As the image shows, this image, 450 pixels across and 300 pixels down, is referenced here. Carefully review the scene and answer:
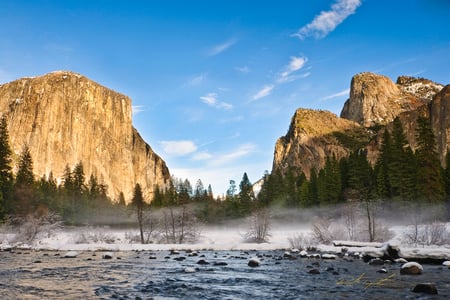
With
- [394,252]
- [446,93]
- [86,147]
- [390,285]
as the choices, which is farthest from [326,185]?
[86,147]

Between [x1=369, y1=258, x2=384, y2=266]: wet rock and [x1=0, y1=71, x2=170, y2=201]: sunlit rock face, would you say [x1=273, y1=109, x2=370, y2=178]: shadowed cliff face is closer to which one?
[x1=0, y1=71, x2=170, y2=201]: sunlit rock face

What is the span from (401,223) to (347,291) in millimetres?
39404

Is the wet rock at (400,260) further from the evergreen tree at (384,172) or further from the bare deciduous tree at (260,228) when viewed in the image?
the evergreen tree at (384,172)

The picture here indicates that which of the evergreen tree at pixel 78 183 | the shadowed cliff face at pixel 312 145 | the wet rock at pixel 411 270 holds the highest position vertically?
the shadowed cliff face at pixel 312 145

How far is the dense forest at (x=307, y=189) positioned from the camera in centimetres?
4906

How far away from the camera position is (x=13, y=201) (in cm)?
5975

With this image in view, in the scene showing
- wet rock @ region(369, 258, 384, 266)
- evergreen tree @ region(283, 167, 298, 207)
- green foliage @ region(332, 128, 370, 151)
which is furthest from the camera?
green foliage @ region(332, 128, 370, 151)

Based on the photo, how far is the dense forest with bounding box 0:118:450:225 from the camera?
49062mm

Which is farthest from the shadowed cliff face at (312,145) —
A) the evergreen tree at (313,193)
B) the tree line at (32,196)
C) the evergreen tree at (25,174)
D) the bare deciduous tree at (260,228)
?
the bare deciduous tree at (260,228)

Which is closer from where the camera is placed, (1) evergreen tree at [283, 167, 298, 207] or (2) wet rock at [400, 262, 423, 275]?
(2) wet rock at [400, 262, 423, 275]

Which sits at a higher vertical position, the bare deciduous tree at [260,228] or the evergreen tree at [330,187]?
the evergreen tree at [330,187]

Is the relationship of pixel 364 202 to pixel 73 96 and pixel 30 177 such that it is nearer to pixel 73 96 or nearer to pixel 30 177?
pixel 30 177

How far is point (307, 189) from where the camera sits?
8194cm

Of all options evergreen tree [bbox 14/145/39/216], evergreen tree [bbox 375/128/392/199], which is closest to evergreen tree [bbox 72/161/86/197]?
evergreen tree [bbox 14/145/39/216]
